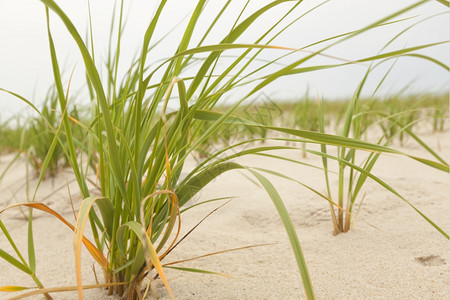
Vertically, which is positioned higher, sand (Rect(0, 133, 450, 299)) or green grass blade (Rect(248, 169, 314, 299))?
green grass blade (Rect(248, 169, 314, 299))

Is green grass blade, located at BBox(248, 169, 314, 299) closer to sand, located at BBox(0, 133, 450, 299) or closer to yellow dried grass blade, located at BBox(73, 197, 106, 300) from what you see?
sand, located at BBox(0, 133, 450, 299)

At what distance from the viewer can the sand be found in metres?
0.96

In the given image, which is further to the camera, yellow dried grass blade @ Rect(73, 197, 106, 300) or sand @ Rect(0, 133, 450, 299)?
sand @ Rect(0, 133, 450, 299)

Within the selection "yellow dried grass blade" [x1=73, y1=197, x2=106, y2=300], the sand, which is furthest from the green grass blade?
"yellow dried grass blade" [x1=73, y1=197, x2=106, y2=300]

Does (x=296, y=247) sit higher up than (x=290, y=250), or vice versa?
(x=296, y=247)

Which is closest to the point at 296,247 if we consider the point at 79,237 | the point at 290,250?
the point at 79,237

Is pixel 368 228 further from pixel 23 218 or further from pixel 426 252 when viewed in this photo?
pixel 23 218

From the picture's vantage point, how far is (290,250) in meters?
1.16

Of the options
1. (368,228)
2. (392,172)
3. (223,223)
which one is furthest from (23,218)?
(392,172)

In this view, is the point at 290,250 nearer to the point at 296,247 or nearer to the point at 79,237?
the point at 296,247

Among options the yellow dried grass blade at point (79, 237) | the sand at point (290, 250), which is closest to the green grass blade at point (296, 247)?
the sand at point (290, 250)

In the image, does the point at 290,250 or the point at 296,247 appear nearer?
the point at 296,247

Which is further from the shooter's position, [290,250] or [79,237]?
[290,250]

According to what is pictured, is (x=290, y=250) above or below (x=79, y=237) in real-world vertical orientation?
below
